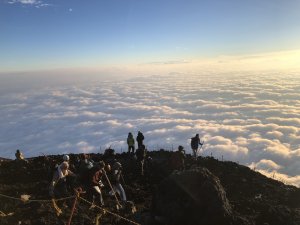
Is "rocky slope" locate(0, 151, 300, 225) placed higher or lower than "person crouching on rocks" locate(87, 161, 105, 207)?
lower

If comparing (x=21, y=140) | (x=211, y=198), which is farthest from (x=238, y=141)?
(x=211, y=198)

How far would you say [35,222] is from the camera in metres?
10.5

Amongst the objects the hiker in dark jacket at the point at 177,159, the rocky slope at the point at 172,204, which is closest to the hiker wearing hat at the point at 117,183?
the rocky slope at the point at 172,204

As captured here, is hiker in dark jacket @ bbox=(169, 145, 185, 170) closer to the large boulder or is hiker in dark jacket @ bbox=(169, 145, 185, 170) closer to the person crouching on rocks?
the large boulder

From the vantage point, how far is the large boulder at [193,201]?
11016 mm

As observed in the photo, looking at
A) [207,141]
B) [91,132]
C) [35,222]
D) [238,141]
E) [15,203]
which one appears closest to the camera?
[35,222]

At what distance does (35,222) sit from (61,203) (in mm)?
1948

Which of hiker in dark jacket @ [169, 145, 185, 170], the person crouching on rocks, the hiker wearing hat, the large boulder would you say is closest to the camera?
the large boulder

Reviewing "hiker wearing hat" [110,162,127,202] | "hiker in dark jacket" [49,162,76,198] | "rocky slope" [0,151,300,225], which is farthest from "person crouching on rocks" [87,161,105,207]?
"hiker in dark jacket" [49,162,76,198]

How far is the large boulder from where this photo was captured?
36.1ft

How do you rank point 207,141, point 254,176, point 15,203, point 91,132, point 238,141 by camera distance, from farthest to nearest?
point 91,132 → point 238,141 → point 207,141 → point 254,176 → point 15,203

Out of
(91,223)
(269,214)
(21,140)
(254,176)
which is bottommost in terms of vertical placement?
(21,140)

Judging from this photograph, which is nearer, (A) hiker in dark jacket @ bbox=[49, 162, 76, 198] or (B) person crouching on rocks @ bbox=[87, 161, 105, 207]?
(B) person crouching on rocks @ bbox=[87, 161, 105, 207]

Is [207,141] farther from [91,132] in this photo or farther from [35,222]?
[35,222]
